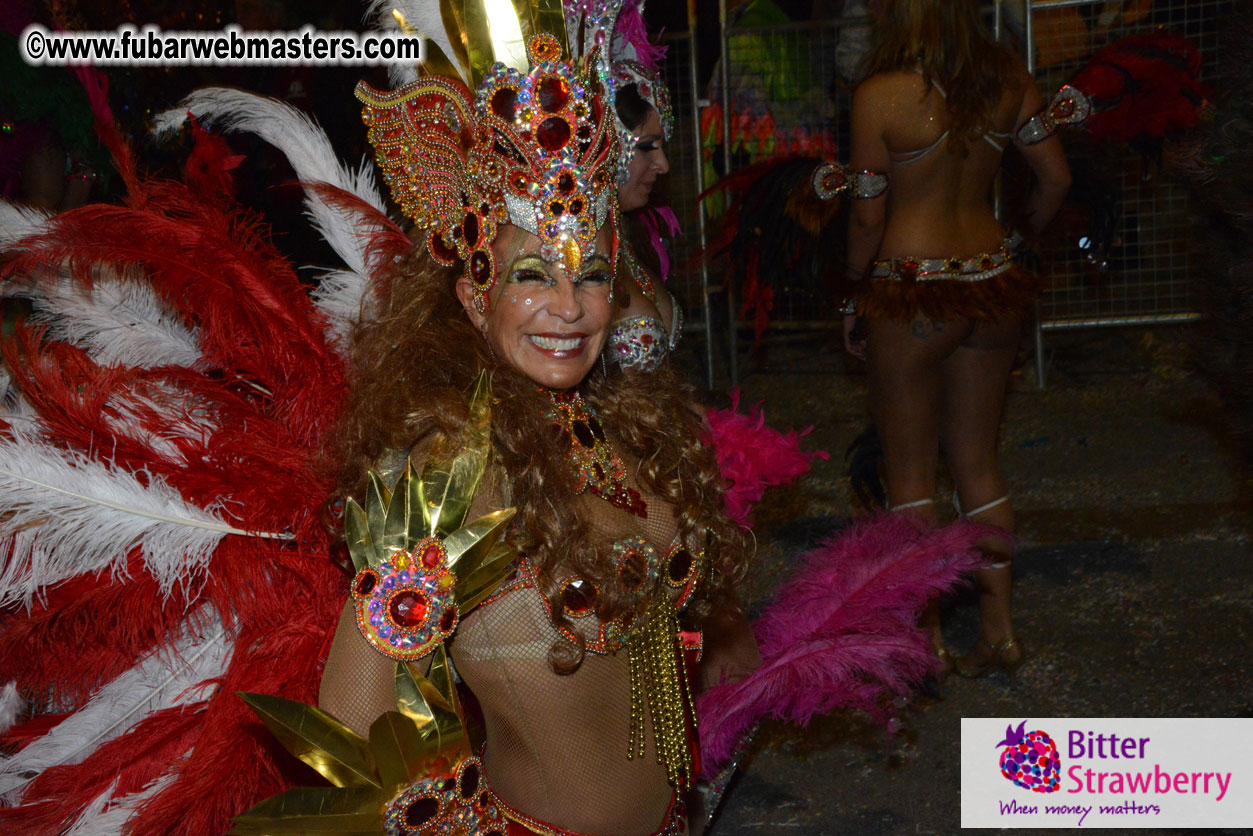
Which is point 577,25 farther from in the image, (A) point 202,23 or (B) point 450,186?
(A) point 202,23

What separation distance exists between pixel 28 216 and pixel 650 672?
137 cm

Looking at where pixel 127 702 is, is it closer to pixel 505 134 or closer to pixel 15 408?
pixel 15 408

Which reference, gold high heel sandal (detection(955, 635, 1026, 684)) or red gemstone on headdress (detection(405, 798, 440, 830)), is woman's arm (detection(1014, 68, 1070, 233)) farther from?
red gemstone on headdress (detection(405, 798, 440, 830))

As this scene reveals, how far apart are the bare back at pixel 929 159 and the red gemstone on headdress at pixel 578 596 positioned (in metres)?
2.24

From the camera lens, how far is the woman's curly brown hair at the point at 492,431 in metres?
1.65

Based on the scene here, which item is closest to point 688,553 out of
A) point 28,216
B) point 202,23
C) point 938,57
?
point 28,216

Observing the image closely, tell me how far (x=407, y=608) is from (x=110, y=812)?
0.67m

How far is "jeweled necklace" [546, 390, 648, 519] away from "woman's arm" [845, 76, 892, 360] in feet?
6.36

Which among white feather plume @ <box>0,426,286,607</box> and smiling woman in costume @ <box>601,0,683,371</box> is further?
smiling woman in costume @ <box>601,0,683,371</box>

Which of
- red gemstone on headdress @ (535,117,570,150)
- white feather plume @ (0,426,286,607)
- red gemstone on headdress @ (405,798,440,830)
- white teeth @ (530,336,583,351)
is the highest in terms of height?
red gemstone on headdress @ (535,117,570,150)

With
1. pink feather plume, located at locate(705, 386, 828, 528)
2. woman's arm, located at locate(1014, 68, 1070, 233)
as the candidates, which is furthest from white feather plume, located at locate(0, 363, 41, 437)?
woman's arm, located at locate(1014, 68, 1070, 233)

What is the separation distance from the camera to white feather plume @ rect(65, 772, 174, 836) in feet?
5.61

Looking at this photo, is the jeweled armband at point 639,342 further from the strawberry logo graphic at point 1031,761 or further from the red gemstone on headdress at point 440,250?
the strawberry logo graphic at point 1031,761

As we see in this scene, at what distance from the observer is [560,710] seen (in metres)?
1.73
